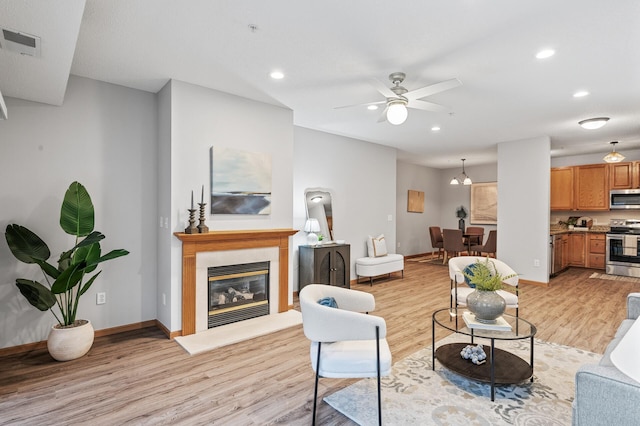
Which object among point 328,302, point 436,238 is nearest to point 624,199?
point 436,238

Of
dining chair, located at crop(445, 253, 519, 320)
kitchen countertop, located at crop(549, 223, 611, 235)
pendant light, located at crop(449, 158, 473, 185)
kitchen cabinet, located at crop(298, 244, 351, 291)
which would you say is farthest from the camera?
pendant light, located at crop(449, 158, 473, 185)

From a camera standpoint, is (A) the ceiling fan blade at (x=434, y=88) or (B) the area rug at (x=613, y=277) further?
(B) the area rug at (x=613, y=277)

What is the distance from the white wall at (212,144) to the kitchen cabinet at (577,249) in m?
7.10

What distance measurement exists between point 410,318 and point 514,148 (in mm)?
4277

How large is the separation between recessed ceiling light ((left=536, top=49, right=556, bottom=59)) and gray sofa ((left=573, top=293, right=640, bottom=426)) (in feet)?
8.45

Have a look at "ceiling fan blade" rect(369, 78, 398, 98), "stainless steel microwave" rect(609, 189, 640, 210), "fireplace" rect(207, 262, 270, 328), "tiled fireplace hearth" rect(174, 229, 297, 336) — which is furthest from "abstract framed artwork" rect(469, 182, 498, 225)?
"fireplace" rect(207, 262, 270, 328)

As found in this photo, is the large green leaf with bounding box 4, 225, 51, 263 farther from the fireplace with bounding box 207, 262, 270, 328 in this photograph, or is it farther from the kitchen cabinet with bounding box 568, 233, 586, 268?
the kitchen cabinet with bounding box 568, 233, 586, 268

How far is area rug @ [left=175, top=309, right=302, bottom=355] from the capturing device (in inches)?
129

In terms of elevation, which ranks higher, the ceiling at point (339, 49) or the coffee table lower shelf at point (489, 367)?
the ceiling at point (339, 49)

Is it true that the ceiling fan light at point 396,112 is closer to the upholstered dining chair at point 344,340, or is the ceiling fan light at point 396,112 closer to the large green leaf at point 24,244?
the upholstered dining chair at point 344,340

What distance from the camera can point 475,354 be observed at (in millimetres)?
2711

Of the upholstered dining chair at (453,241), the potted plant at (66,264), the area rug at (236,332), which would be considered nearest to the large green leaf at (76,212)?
the potted plant at (66,264)

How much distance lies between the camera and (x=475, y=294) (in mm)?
2654

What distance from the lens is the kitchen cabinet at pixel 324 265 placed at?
504 cm
